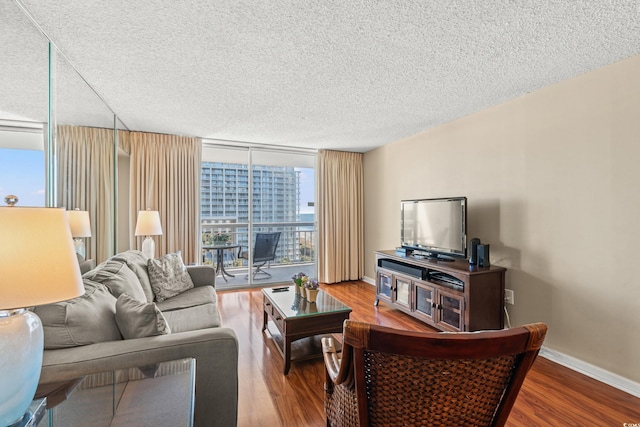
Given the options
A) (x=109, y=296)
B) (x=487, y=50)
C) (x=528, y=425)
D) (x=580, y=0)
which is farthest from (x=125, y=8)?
(x=528, y=425)

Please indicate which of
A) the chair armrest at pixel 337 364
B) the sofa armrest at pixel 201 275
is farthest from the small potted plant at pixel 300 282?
the chair armrest at pixel 337 364

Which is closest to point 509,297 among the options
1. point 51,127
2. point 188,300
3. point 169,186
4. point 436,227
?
point 436,227

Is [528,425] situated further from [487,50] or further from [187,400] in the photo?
[487,50]

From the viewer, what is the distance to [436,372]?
95 centimetres

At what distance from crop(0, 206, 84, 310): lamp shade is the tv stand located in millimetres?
2779

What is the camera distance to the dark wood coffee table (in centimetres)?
229

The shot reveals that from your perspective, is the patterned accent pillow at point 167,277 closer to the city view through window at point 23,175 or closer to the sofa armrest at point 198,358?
the city view through window at point 23,175

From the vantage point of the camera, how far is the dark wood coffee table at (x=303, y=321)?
7.50ft

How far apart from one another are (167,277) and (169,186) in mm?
1855

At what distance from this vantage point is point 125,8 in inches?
63.5

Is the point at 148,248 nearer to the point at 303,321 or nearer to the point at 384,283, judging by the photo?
the point at 303,321

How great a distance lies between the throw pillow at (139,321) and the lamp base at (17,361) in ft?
1.88

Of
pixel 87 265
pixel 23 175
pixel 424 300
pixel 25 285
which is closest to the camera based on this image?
pixel 25 285

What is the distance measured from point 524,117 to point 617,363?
2.09 meters
